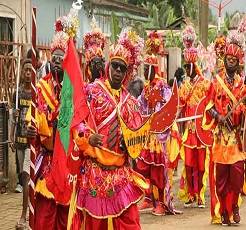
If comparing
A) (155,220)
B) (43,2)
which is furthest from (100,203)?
(43,2)

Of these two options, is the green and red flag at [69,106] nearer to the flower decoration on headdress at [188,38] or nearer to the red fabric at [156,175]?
the red fabric at [156,175]

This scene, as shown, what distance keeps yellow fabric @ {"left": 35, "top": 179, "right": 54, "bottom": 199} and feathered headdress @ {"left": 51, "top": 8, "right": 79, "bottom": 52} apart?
4.23 feet

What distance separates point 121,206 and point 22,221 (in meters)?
2.60

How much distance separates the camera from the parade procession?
636 centimetres

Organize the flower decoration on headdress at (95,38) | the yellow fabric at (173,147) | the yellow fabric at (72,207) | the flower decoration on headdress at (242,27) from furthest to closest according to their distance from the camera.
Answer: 1. the yellow fabric at (173,147)
2. the flower decoration on headdress at (242,27)
3. the flower decoration on headdress at (95,38)
4. the yellow fabric at (72,207)

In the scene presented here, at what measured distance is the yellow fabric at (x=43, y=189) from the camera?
23.5ft

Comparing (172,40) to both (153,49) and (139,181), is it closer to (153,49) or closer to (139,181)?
(153,49)

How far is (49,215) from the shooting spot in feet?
23.5

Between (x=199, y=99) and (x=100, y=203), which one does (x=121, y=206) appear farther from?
(x=199, y=99)

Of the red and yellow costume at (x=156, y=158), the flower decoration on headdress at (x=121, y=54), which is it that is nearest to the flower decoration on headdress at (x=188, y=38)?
the red and yellow costume at (x=156, y=158)

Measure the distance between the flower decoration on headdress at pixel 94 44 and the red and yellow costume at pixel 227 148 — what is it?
1684mm

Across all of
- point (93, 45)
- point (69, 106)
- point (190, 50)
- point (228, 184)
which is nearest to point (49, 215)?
point (69, 106)

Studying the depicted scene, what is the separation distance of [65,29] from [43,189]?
155 cm

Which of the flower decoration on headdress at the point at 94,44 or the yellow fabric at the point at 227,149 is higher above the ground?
the flower decoration on headdress at the point at 94,44
